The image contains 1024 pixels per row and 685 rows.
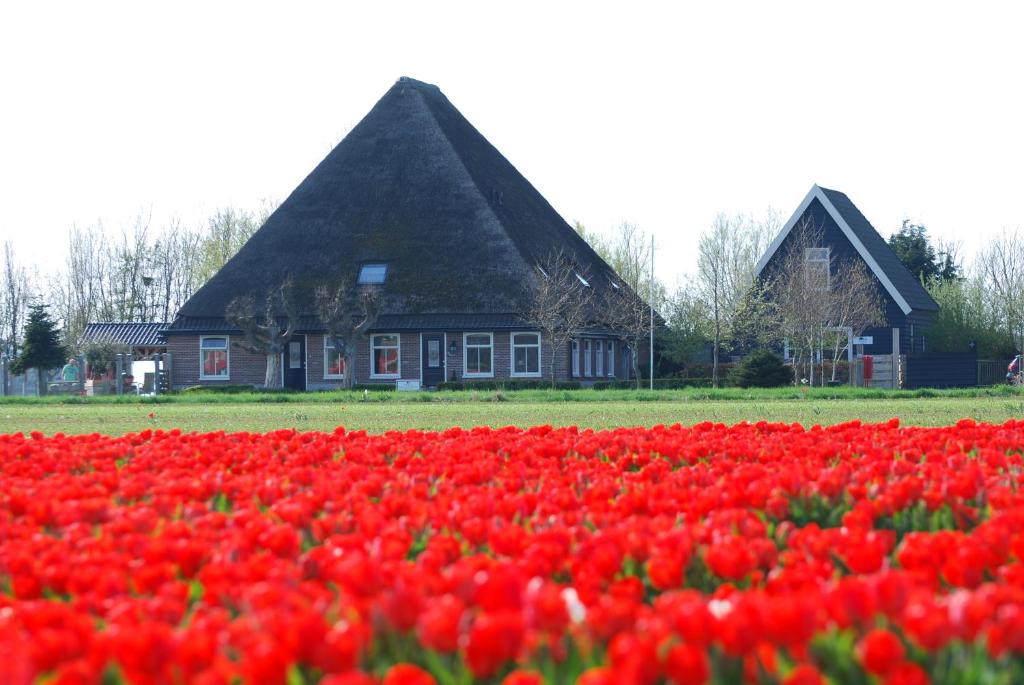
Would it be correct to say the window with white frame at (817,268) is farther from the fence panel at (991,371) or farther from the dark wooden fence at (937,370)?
the fence panel at (991,371)

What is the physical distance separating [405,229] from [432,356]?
16.3ft

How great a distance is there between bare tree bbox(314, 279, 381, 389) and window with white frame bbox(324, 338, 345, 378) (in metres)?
1.07

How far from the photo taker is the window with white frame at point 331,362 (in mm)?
44469

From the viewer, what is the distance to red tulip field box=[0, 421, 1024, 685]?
9.39 ft

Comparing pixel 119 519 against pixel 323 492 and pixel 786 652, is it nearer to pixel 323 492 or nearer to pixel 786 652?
pixel 323 492

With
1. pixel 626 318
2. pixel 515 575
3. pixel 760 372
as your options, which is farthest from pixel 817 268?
pixel 515 575

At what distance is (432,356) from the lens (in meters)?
43.5

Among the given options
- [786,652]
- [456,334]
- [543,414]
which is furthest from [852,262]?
[786,652]

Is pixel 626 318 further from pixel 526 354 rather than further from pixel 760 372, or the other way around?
pixel 760 372

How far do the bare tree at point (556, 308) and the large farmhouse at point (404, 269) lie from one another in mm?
391

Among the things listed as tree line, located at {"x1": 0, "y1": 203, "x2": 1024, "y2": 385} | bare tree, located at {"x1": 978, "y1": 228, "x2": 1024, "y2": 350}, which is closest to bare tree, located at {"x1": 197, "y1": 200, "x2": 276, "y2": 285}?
tree line, located at {"x1": 0, "y1": 203, "x2": 1024, "y2": 385}

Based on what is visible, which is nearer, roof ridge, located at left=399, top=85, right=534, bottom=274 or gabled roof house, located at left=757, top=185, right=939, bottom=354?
roof ridge, located at left=399, top=85, right=534, bottom=274

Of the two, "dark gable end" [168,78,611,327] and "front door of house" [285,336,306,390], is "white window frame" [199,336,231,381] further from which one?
"front door of house" [285,336,306,390]

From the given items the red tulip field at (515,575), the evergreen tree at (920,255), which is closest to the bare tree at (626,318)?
the evergreen tree at (920,255)
